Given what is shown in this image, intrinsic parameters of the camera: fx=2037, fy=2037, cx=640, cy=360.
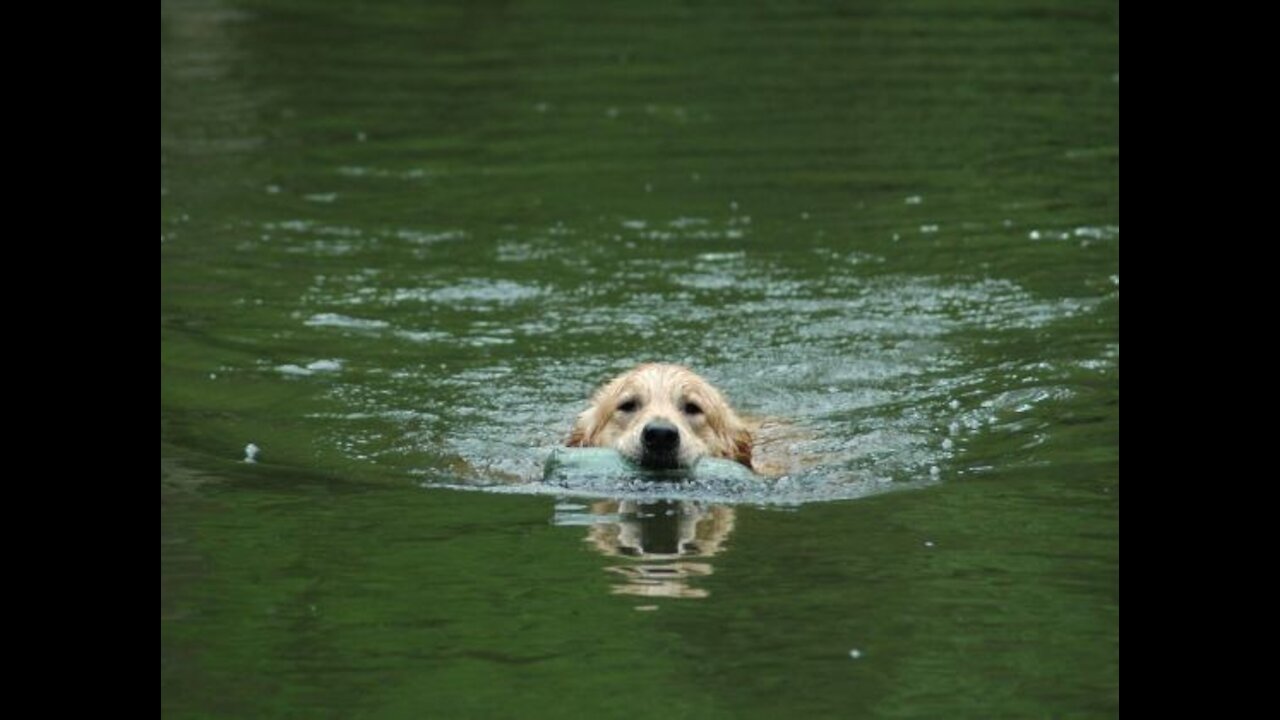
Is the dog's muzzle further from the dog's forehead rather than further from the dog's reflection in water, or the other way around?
the dog's forehead

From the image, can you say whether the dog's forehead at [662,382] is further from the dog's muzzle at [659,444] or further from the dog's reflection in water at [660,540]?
the dog's reflection in water at [660,540]

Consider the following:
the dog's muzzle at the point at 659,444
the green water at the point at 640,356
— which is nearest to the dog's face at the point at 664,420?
the dog's muzzle at the point at 659,444

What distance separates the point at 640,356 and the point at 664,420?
8.77ft

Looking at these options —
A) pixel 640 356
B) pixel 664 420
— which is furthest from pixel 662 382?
pixel 640 356

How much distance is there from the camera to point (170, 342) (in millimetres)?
11883

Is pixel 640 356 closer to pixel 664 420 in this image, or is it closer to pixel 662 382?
pixel 662 382

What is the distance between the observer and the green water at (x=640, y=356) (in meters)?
6.67

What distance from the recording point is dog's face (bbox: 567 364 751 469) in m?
9.08

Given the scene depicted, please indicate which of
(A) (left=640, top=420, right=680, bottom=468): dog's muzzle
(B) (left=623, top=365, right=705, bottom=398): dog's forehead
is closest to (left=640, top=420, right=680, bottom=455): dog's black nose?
(A) (left=640, top=420, right=680, bottom=468): dog's muzzle

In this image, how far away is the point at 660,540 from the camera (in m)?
8.17

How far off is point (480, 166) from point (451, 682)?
10.6m
